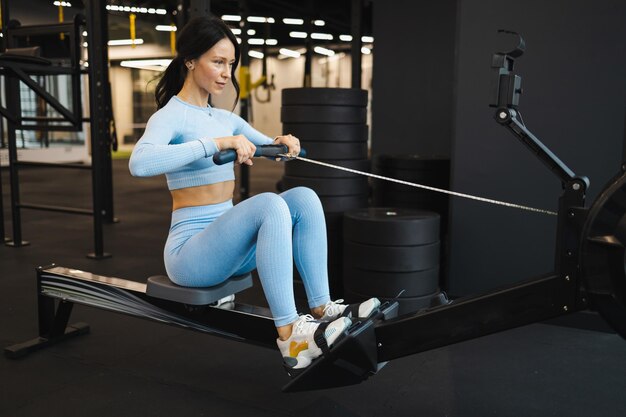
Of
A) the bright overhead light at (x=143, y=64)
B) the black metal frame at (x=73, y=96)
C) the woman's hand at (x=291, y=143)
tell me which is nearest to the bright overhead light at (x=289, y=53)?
the bright overhead light at (x=143, y=64)

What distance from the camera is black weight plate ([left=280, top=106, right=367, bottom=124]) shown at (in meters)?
3.02

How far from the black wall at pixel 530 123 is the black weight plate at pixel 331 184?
1.66ft

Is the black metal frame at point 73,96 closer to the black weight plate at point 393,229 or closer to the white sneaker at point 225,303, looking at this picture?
the black weight plate at point 393,229

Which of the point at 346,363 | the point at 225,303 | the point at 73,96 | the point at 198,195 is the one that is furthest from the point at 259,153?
the point at 73,96

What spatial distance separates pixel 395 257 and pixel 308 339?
42.7 inches

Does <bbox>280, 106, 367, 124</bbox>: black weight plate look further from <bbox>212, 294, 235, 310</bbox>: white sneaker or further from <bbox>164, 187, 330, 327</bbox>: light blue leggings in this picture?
<bbox>212, 294, 235, 310</bbox>: white sneaker

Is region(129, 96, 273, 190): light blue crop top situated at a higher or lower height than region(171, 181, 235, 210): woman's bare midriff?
higher

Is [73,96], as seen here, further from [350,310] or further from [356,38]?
Answer: [350,310]

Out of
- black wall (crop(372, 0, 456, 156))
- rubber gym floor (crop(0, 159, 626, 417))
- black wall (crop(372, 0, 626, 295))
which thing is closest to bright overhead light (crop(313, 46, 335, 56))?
black wall (crop(372, 0, 456, 156))

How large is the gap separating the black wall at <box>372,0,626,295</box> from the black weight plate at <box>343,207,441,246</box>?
0.94 ft

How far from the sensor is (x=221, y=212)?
6.25ft

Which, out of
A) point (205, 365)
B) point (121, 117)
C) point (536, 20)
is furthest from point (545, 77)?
point (121, 117)

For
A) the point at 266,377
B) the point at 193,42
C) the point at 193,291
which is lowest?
the point at 266,377

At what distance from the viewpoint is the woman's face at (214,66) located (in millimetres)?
1817
